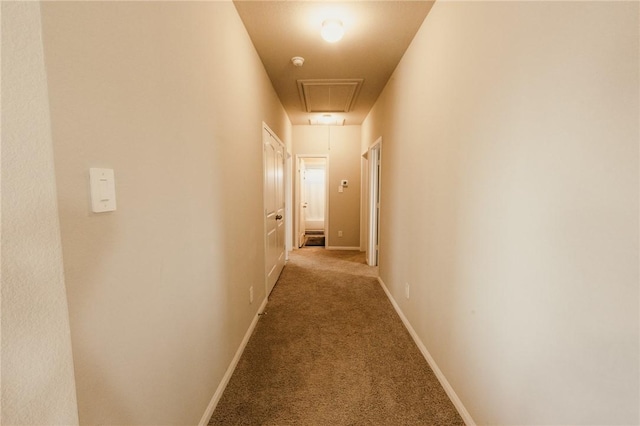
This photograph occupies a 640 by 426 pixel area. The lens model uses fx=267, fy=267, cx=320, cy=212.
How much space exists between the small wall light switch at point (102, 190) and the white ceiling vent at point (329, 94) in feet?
9.27

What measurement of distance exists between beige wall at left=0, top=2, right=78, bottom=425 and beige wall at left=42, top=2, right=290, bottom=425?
188 mm

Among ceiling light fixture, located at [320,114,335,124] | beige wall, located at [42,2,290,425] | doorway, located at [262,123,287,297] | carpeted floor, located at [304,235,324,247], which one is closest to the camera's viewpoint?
beige wall, located at [42,2,290,425]

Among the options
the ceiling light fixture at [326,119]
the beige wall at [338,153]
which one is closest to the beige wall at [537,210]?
the ceiling light fixture at [326,119]

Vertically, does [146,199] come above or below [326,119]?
below

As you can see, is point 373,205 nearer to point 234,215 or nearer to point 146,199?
point 234,215

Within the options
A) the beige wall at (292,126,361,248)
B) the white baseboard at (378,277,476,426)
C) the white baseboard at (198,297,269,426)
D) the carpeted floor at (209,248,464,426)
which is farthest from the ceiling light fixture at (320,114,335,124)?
the white baseboard at (198,297,269,426)

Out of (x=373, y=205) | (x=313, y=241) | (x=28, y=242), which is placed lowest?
(x=313, y=241)

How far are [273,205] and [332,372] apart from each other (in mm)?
2058

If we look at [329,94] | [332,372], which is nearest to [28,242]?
[332,372]

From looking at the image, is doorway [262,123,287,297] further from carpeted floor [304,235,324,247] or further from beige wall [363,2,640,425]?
carpeted floor [304,235,324,247]

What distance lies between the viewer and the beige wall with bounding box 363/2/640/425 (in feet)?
2.32

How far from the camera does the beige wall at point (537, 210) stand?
2.32 feet

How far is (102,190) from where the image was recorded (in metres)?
0.75

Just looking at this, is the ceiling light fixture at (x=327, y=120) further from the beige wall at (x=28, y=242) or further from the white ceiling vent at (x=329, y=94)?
the beige wall at (x=28, y=242)
